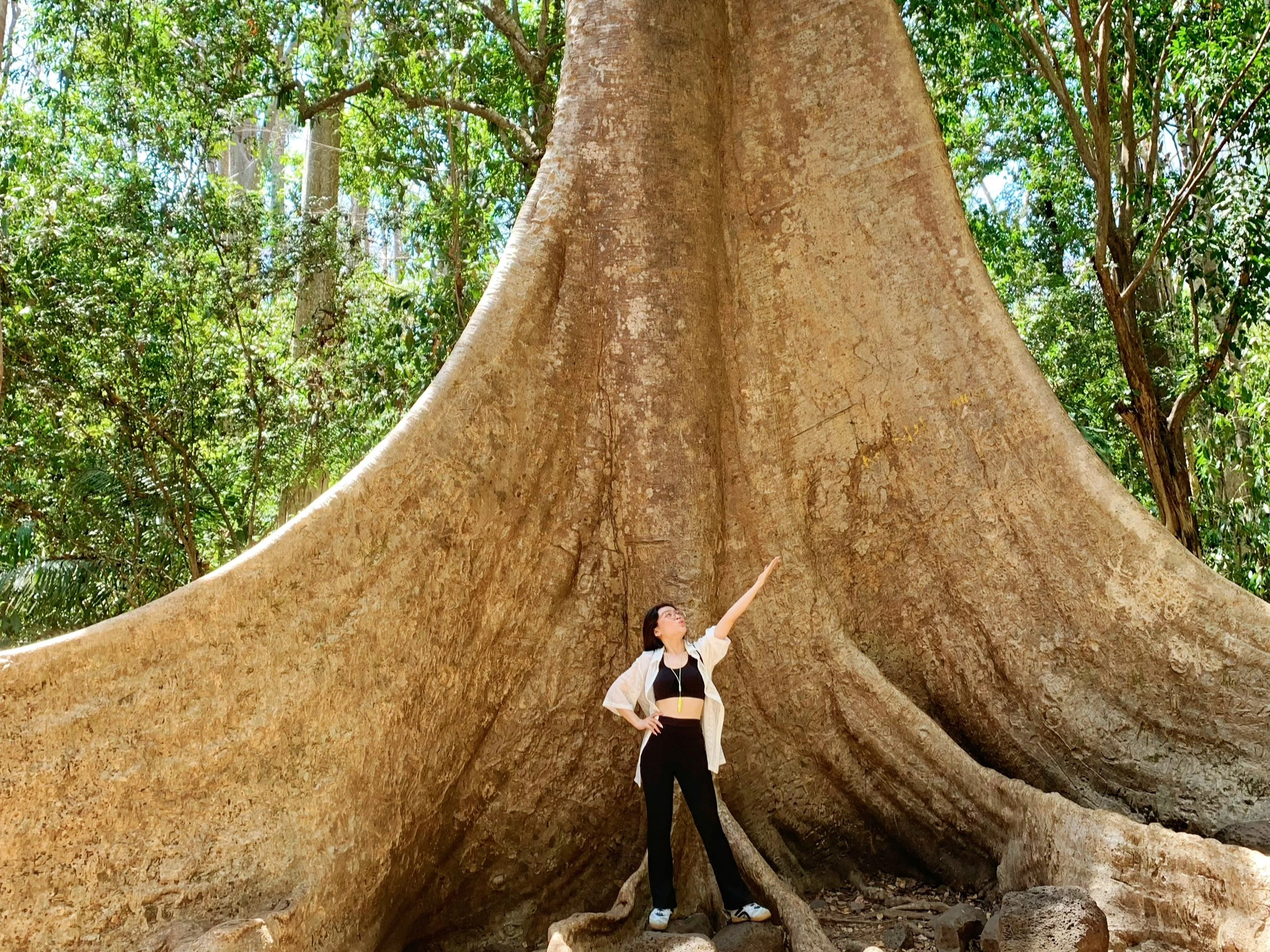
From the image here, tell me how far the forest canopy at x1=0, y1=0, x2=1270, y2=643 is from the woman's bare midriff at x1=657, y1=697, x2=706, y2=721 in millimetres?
5568

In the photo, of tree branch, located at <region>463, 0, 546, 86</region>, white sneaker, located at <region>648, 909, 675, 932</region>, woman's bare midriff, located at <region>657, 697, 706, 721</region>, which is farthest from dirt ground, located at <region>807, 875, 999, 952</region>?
tree branch, located at <region>463, 0, 546, 86</region>

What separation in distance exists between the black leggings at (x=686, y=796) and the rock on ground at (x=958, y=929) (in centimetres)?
58

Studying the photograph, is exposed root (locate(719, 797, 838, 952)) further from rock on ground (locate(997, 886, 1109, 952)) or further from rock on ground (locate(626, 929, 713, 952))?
rock on ground (locate(997, 886, 1109, 952))

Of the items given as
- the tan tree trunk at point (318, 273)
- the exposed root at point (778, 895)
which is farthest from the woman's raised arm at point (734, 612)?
the tan tree trunk at point (318, 273)

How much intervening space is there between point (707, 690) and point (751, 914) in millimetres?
673

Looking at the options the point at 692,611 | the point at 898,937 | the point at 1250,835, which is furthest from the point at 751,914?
the point at 1250,835

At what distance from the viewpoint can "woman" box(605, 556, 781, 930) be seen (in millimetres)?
3734

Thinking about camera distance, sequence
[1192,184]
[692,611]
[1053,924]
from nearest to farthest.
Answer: [1053,924] → [692,611] → [1192,184]

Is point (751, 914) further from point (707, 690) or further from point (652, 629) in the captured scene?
point (652, 629)

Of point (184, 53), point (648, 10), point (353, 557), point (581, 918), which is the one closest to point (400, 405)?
point (184, 53)

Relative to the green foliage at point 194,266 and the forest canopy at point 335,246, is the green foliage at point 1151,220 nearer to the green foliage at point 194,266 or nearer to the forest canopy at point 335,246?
the forest canopy at point 335,246

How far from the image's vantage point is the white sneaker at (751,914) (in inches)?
143

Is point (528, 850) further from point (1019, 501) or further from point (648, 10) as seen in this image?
point (648, 10)

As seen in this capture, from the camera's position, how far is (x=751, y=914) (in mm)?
3641
